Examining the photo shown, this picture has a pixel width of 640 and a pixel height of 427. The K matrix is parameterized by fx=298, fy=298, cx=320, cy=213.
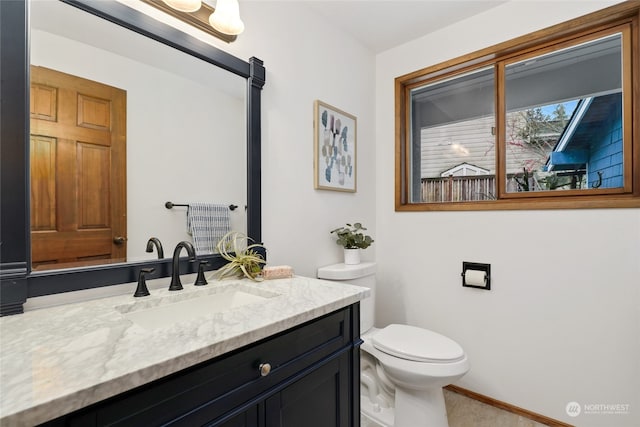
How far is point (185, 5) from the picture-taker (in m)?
1.12

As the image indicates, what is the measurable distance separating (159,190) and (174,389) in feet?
2.53

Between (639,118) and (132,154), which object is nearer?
(132,154)

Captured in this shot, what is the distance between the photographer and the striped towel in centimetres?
125

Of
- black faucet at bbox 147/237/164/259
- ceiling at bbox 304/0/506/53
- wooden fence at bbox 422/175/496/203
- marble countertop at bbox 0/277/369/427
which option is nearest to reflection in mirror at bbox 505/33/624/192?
wooden fence at bbox 422/175/496/203

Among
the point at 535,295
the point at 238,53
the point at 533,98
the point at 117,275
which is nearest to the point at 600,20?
the point at 533,98

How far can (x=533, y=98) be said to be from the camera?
1831mm

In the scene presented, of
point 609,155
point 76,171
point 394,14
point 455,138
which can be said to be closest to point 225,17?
point 76,171

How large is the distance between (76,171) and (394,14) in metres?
1.94

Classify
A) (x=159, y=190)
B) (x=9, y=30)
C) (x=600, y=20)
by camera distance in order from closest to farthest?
(x=9, y=30) < (x=159, y=190) < (x=600, y=20)

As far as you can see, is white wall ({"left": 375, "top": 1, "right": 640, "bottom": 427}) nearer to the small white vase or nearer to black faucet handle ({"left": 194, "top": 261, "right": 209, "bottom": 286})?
the small white vase

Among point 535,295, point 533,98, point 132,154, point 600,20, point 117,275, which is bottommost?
point 535,295

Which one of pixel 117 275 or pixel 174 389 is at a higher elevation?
pixel 117 275

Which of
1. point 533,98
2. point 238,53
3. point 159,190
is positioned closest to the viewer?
point 159,190

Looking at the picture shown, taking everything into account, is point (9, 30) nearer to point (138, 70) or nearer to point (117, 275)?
point (138, 70)
